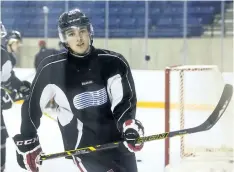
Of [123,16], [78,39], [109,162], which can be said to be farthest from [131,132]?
[123,16]

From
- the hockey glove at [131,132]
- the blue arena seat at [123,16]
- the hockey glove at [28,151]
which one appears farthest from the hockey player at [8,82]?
the hockey glove at [131,132]

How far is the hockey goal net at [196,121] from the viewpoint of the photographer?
1857mm

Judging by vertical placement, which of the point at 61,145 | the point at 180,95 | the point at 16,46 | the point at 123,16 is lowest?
the point at 61,145

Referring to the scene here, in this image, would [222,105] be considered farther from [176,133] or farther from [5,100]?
[5,100]

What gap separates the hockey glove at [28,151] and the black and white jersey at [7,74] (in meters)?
0.65

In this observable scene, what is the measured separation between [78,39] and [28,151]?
1.12 ft

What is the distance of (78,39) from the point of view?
132 centimetres

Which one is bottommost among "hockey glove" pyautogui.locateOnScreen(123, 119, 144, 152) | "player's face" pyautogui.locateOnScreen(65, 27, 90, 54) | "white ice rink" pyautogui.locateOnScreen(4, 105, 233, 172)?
"white ice rink" pyautogui.locateOnScreen(4, 105, 233, 172)

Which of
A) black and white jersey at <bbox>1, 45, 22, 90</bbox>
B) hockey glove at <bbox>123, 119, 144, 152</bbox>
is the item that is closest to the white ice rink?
black and white jersey at <bbox>1, 45, 22, 90</bbox>

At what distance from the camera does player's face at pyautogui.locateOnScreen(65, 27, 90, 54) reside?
131cm

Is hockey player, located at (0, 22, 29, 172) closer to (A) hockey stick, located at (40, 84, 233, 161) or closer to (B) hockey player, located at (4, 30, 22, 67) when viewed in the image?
(B) hockey player, located at (4, 30, 22, 67)

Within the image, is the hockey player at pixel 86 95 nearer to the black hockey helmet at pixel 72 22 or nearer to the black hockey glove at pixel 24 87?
the black hockey helmet at pixel 72 22

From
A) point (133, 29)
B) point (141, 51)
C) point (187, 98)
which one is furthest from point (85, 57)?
point (187, 98)

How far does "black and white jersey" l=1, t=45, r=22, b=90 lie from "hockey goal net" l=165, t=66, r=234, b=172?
627mm
